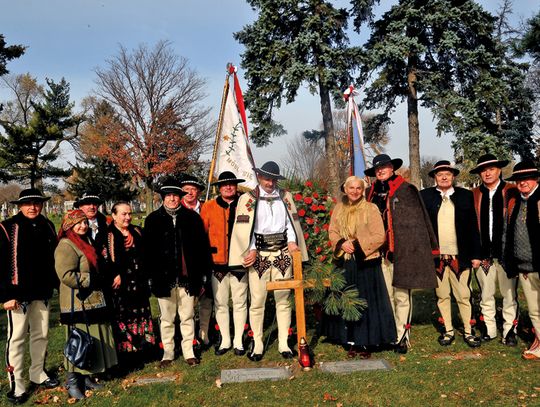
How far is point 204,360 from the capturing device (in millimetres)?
5160

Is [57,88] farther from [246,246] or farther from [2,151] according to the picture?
[246,246]

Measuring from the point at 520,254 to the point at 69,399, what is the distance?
5021 millimetres

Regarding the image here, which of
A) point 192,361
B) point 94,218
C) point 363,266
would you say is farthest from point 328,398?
point 94,218

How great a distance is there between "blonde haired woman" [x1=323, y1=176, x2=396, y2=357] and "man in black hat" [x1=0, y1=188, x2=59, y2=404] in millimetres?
3203

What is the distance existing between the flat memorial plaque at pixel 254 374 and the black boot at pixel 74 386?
55.9 inches

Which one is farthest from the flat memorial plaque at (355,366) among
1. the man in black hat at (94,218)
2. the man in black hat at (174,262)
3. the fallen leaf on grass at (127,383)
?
the man in black hat at (94,218)

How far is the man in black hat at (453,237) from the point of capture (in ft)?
17.0

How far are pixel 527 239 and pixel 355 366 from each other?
93.6 inches

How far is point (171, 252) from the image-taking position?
495 cm

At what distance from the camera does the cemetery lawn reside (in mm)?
3979

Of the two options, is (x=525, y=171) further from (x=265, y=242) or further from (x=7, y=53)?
(x=7, y=53)

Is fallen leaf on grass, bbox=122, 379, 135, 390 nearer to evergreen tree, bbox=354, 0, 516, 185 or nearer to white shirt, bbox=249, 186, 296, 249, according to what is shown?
white shirt, bbox=249, 186, 296, 249

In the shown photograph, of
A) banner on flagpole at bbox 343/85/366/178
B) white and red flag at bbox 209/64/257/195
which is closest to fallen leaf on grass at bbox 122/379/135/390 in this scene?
white and red flag at bbox 209/64/257/195

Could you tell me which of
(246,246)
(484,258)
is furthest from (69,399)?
(484,258)
